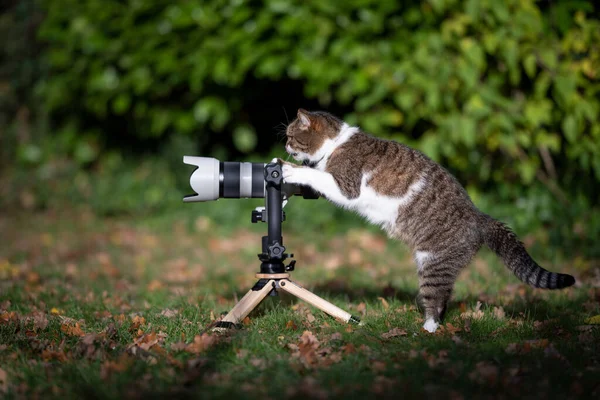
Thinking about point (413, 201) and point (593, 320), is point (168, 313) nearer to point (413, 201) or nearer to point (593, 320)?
point (413, 201)

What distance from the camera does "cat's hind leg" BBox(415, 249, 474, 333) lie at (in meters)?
3.51

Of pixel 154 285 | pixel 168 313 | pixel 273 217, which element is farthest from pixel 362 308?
pixel 154 285

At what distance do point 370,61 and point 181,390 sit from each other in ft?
14.2

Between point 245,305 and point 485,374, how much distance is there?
52.5 inches

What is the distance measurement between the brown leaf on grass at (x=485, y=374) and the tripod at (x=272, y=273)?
2.93 ft

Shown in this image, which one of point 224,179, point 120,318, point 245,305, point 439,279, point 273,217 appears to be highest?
point 224,179

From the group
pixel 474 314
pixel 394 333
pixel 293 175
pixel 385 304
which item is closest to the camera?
pixel 394 333

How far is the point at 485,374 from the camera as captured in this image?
270cm

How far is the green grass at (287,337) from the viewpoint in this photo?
2629 mm

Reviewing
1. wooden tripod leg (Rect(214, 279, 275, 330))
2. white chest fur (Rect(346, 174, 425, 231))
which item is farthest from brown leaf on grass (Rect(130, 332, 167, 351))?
white chest fur (Rect(346, 174, 425, 231))

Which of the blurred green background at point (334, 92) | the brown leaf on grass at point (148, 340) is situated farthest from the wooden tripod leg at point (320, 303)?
the blurred green background at point (334, 92)

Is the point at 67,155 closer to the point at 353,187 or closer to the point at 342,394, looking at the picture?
the point at 353,187

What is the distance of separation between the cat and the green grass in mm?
307

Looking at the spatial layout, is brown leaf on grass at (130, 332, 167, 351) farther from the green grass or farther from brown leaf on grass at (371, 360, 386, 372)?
brown leaf on grass at (371, 360, 386, 372)
